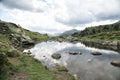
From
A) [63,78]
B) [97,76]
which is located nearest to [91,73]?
[97,76]

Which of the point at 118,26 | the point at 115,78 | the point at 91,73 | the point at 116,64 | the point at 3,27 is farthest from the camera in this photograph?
the point at 118,26

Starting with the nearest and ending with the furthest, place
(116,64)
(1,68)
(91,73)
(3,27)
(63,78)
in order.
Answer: (1,68), (63,78), (91,73), (116,64), (3,27)

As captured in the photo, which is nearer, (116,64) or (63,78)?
(63,78)

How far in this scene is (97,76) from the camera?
41.2m

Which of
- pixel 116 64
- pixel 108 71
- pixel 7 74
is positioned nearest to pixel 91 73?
pixel 108 71

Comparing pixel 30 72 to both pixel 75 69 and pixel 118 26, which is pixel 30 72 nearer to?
pixel 75 69

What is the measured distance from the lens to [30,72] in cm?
3750

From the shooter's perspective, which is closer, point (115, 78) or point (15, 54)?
point (115, 78)

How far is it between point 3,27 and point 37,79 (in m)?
96.7

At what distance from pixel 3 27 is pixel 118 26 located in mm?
128960

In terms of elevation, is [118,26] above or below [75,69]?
above

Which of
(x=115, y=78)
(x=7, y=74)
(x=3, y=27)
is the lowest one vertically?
(x=115, y=78)

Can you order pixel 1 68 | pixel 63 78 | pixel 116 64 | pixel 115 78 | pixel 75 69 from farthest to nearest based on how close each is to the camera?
pixel 116 64, pixel 75 69, pixel 115 78, pixel 63 78, pixel 1 68

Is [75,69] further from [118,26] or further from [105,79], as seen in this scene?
[118,26]
